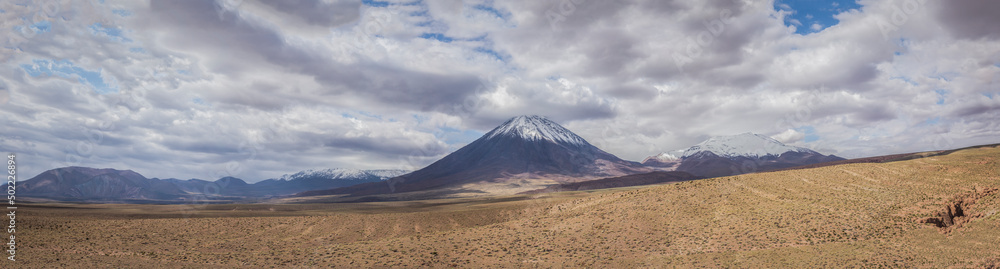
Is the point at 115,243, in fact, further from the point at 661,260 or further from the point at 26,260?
the point at 661,260

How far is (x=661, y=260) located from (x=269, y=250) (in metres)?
38.0

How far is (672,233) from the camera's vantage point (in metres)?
43.2

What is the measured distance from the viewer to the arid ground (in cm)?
3616

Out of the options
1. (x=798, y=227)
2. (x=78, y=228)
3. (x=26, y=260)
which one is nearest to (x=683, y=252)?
(x=798, y=227)

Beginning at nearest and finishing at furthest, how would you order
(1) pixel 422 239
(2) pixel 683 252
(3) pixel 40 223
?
1. (2) pixel 683 252
2. (1) pixel 422 239
3. (3) pixel 40 223

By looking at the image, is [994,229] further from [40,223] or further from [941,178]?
[40,223]

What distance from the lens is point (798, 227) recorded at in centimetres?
4034

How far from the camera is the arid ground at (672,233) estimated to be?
36.2 meters

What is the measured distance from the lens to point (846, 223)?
132 feet

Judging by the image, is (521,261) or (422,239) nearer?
(521,261)

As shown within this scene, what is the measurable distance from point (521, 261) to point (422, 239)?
39.1 feet

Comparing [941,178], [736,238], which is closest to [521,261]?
[736,238]

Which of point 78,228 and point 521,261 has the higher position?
point 78,228

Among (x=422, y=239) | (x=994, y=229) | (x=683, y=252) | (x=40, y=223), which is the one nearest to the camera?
(x=994, y=229)
